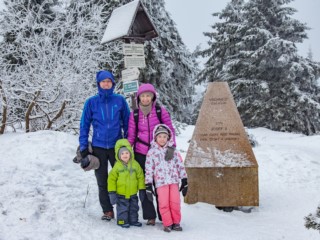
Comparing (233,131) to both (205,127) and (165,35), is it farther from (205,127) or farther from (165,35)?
(165,35)

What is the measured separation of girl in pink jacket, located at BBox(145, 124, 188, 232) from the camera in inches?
167

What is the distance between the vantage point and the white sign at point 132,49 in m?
5.94

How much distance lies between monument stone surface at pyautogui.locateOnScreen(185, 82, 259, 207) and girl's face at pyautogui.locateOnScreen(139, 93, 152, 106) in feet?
5.63

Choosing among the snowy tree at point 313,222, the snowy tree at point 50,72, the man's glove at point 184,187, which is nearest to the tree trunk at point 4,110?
the snowy tree at point 50,72

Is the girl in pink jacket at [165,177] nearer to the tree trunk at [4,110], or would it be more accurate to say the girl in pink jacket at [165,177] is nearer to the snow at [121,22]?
the snow at [121,22]

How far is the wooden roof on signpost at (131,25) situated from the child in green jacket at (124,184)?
2.40m

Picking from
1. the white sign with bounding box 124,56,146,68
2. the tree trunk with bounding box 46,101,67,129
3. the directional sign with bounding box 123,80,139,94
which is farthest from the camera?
the tree trunk with bounding box 46,101,67,129

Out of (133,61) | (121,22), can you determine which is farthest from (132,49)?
(121,22)

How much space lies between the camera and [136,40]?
20.6 ft

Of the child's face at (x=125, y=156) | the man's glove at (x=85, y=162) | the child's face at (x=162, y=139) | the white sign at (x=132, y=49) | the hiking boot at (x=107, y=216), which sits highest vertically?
the white sign at (x=132, y=49)

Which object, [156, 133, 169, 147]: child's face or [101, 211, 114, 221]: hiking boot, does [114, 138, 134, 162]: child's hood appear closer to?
[156, 133, 169, 147]: child's face

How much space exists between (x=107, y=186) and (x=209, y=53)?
19.0 metres

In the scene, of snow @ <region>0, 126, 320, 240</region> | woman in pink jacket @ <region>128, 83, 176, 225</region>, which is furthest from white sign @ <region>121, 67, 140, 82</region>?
snow @ <region>0, 126, 320, 240</region>

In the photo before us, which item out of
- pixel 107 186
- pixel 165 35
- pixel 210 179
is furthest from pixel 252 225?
pixel 165 35
